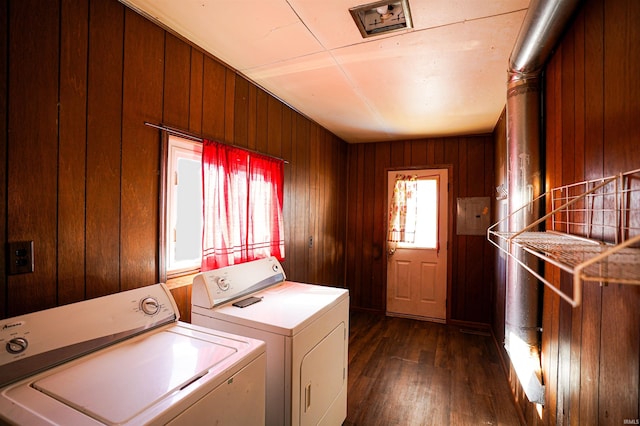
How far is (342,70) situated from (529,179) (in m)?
1.36

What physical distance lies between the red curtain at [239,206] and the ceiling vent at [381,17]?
111 centimetres

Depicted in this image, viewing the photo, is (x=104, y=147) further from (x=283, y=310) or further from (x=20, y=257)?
(x=283, y=310)

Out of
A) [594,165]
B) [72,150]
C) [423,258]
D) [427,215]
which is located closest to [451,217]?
[427,215]

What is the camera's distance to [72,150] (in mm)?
1258

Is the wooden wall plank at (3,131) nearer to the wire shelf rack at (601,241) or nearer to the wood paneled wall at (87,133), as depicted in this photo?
the wood paneled wall at (87,133)

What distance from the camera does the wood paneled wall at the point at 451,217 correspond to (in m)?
3.62

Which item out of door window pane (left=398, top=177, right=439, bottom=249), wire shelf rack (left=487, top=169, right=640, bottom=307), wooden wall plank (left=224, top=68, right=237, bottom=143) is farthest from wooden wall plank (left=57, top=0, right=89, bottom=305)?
door window pane (left=398, top=177, right=439, bottom=249)

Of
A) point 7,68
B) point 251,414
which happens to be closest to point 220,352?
point 251,414

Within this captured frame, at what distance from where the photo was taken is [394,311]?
406 centimetres

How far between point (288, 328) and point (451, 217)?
3052 mm

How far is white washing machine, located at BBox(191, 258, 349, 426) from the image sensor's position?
137cm

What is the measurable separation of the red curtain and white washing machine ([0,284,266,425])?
0.65 m

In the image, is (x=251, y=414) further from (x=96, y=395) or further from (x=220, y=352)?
(x=96, y=395)

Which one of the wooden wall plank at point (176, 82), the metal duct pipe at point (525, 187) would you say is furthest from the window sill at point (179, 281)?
the metal duct pipe at point (525, 187)
